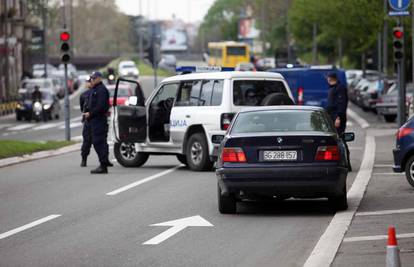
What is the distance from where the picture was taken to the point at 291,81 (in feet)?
153

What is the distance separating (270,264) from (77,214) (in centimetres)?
515

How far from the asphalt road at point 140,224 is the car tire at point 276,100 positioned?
1.71m

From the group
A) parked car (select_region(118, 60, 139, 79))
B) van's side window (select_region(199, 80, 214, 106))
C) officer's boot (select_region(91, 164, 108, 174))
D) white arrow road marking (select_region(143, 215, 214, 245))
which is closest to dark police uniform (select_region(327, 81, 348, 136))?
van's side window (select_region(199, 80, 214, 106))

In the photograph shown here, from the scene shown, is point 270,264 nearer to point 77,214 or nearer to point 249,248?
point 249,248

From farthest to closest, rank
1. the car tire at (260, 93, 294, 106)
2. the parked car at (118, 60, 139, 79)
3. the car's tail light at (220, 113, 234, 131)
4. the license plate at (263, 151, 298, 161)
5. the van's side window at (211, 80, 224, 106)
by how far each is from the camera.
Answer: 1. the parked car at (118, 60, 139, 79)
2. the van's side window at (211, 80, 224, 106)
3. the car's tail light at (220, 113, 234, 131)
4. the car tire at (260, 93, 294, 106)
5. the license plate at (263, 151, 298, 161)

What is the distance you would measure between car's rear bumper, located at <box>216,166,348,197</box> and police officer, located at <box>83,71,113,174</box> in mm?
7432

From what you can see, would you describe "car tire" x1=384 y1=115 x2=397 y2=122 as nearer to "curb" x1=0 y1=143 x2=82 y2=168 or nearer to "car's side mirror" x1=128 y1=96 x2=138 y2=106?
"curb" x1=0 y1=143 x2=82 y2=168

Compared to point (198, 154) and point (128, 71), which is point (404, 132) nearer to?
point (198, 154)

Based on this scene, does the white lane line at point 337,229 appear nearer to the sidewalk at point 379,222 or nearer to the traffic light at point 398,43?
the sidewalk at point 379,222

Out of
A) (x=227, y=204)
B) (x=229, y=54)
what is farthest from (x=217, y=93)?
(x=229, y=54)

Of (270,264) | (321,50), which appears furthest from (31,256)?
(321,50)

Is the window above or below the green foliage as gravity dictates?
above

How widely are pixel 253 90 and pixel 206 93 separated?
0.88 meters

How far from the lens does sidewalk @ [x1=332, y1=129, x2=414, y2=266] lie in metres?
11.8
